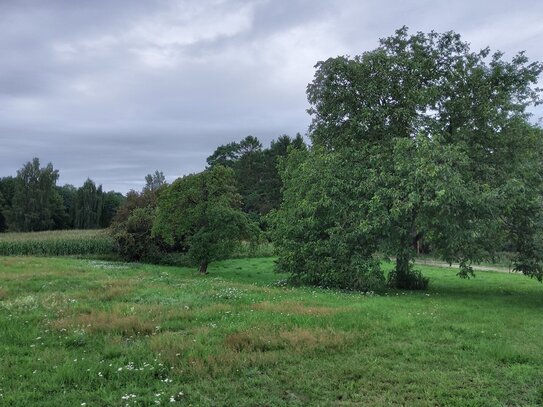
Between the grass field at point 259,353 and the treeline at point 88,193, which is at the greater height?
the treeline at point 88,193

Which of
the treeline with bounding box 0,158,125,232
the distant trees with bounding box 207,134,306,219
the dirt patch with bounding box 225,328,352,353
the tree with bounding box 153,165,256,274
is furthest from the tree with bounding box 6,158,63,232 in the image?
the dirt patch with bounding box 225,328,352,353

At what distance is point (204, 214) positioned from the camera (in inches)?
1048

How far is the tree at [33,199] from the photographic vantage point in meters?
83.2

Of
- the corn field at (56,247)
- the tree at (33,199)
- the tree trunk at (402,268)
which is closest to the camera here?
the tree trunk at (402,268)

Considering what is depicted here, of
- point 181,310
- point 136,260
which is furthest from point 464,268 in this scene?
point 136,260

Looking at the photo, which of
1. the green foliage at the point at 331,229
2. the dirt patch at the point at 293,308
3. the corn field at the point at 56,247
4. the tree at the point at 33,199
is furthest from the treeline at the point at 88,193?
the dirt patch at the point at 293,308

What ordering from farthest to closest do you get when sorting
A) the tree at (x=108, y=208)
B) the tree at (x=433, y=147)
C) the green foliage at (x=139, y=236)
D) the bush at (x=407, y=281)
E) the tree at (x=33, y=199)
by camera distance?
the tree at (x=108, y=208), the tree at (x=33, y=199), the green foliage at (x=139, y=236), the bush at (x=407, y=281), the tree at (x=433, y=147)

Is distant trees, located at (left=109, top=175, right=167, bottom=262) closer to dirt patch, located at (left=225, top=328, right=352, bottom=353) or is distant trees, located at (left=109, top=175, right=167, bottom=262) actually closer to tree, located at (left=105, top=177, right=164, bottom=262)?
tree, located at (left=105, top=177, right=164, bottom=262)

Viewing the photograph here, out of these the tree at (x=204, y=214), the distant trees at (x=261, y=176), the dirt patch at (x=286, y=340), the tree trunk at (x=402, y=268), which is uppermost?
the distant trees at (x=261, y=176)

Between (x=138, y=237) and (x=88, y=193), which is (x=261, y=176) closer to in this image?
(x=88, y=193)

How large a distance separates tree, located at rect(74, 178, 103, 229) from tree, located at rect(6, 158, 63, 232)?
22.1 feet

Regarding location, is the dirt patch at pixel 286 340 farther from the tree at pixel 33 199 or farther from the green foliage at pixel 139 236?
the tree at pixel 33 199

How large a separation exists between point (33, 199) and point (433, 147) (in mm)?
81855

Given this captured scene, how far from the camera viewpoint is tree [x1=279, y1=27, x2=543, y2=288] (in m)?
17.0
